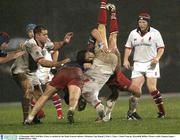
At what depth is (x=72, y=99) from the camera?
42.9 ft

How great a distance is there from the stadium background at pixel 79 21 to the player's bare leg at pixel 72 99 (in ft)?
26.5

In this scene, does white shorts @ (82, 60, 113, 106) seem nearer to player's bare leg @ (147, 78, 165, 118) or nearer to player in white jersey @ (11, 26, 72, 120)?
player in white jersey @ (11, 26, 72, 120)

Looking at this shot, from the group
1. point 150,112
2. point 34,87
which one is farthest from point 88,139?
point 150,112

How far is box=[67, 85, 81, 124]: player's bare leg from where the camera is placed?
1298 centimetres

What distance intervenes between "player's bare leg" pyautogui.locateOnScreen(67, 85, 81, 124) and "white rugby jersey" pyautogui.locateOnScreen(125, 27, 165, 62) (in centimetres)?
227

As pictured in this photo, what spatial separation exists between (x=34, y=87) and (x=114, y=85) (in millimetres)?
1540

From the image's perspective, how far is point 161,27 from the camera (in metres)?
21.8

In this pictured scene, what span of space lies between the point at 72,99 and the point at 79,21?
8749mm

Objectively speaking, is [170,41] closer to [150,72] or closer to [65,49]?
[65,49]

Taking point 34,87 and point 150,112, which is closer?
point 34,87

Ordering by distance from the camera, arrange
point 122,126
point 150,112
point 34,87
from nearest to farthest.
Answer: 1. point 122,126
2. point 34,87
3. point 150,112

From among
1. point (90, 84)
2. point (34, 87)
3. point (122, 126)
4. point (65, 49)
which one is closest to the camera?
point (122, 126)

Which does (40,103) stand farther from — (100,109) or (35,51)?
(100,109)

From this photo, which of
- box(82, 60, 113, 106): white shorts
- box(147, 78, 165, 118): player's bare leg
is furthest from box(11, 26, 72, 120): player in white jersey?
box(147, 78, 165, 118): player's bare leg
